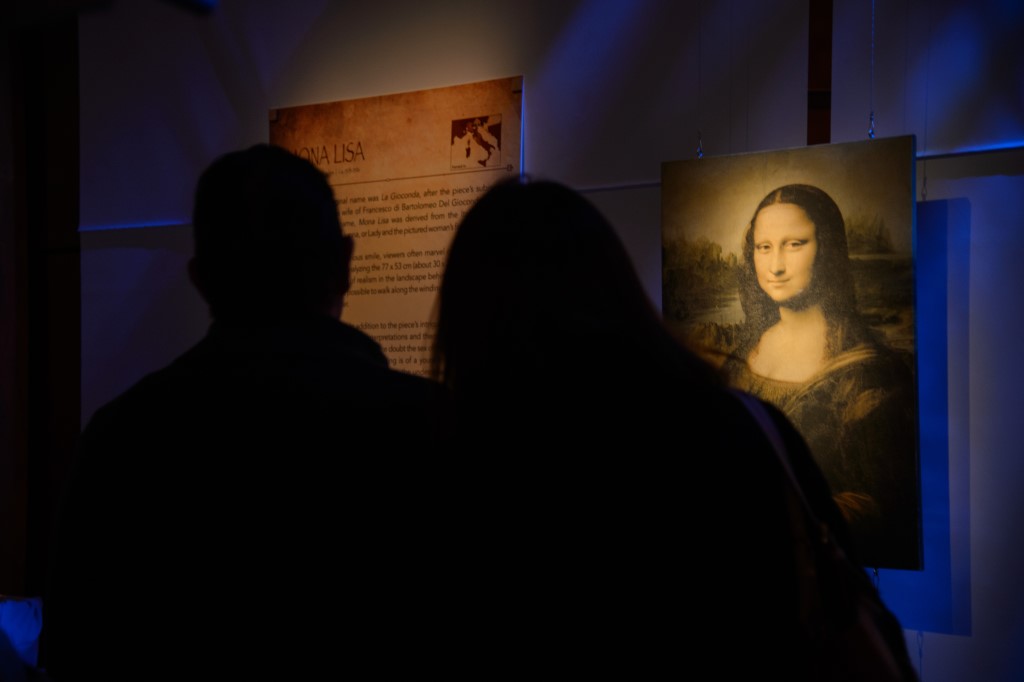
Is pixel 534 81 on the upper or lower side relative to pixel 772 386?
upper

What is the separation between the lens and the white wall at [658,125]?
9.36ft

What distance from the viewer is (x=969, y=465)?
2.87m

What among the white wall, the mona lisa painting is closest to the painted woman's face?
A: the mona lisa painting

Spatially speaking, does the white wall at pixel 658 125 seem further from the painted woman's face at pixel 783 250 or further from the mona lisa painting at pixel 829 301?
the painted woman's face at pixel 783 250

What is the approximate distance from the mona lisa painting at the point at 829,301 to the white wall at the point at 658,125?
261 millimetres

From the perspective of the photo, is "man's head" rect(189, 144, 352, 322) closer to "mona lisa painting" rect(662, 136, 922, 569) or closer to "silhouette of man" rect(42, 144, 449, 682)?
"silhouette of man" rect(42, 144, 449, 682)

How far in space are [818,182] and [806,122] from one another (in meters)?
0.41

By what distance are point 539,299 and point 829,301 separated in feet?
6.51

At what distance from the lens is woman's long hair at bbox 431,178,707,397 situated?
1.10m

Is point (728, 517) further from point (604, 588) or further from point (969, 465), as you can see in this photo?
point (969, 465)

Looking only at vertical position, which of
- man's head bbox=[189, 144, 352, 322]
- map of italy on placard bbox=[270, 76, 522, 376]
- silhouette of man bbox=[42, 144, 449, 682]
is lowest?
silhouette of man bbox=[42, 144, 449, 682]

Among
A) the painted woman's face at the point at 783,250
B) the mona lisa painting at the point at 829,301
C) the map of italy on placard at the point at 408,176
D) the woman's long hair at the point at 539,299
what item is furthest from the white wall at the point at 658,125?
the woman's long hair at the point at 539,299

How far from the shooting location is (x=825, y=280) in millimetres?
2830

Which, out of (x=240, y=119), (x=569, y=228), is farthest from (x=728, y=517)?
(x=240, y=119)
